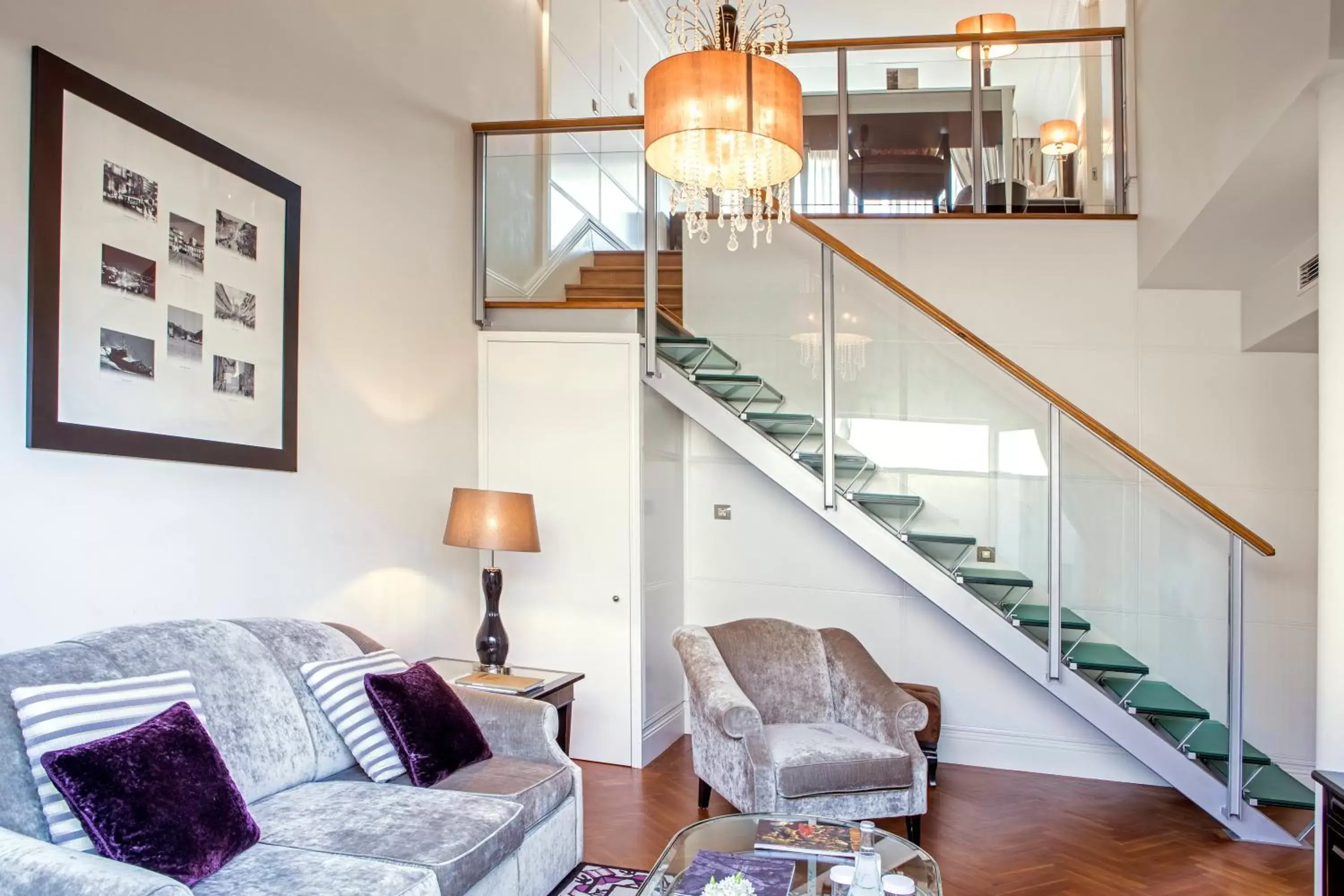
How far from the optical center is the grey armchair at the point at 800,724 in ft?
11.5

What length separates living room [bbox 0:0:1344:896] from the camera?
8.59 ft

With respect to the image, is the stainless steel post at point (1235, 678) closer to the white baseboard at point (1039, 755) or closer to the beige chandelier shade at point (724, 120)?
the white baseboard at point (1039, 755)

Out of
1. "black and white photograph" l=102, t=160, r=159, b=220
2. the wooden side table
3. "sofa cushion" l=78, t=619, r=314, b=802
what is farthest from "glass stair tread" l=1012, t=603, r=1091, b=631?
"black and white photograph" l=102, t=160, r=159, b=220

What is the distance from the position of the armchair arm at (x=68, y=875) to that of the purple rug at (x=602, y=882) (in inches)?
62.5

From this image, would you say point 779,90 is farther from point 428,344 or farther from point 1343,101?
point 428,344

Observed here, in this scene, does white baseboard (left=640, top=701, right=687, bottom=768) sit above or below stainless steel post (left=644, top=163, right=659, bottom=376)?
below

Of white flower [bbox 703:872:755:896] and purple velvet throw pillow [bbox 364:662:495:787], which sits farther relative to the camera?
purple velvet throw pillow [bbox 364:662:495:787]

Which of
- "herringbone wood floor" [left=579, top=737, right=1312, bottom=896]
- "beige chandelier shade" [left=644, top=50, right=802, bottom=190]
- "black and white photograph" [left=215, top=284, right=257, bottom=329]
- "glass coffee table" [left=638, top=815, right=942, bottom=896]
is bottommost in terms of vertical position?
"herringbone wood floor" [left=579, top=737, right=1312, bottom=896]

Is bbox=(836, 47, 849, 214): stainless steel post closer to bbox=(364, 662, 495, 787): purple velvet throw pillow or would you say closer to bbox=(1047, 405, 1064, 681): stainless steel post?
bbox=(1047, 405, 1064, 681): stainless steel post

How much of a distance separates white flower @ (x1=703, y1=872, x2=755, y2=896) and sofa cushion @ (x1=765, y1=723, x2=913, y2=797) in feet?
3.79

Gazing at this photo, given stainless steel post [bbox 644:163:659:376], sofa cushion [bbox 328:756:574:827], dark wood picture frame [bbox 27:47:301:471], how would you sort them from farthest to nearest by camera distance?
1. stainless steel post [bbox 644:163:659:376]
2. sofa cushion [bbox 328:756:574:827]
3. dark wood picture frame [bbox 27:47:301:471]

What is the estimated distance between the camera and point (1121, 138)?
5223mm

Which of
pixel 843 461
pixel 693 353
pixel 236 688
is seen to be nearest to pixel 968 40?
pixel 693 353

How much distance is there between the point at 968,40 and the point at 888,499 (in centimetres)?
268
